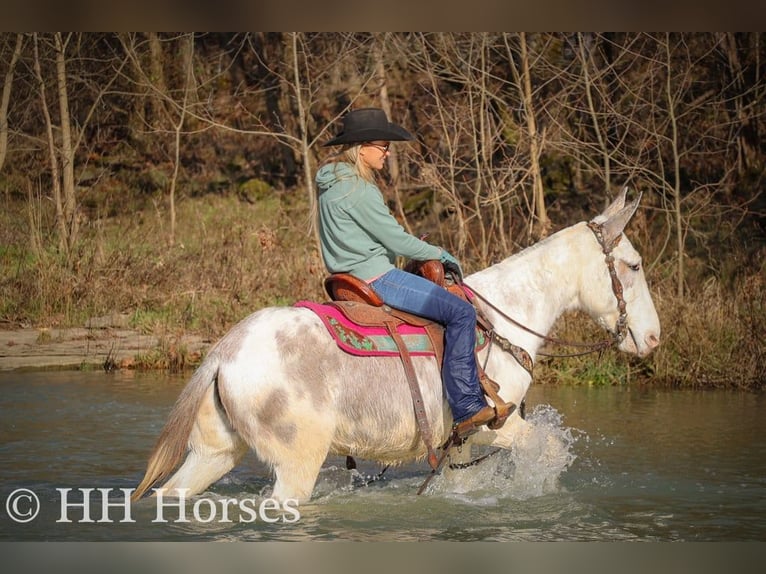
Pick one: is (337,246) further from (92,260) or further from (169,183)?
(169,183)

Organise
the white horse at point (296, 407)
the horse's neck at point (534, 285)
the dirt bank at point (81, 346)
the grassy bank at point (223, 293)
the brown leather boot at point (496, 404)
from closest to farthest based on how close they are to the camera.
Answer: the white horse at point (296, 407)
the brown leather boot at point (496, 404)
the horse's neck at point (534, 285)
the grassy bank at point (223, 293)
the dirt bank at point (81, 346)

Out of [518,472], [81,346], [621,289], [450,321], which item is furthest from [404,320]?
[81,346]

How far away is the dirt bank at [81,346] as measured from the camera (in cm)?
1298

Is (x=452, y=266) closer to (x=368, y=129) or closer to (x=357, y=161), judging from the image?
(x=357, y=161)

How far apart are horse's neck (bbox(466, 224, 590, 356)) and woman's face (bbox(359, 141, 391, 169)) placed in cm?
102

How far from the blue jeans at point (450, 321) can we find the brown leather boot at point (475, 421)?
25mm

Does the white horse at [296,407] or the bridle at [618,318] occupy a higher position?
the bridle at [618,318]

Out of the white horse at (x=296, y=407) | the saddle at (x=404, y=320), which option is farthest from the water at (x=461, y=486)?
the saddle at (x=404, y=320)

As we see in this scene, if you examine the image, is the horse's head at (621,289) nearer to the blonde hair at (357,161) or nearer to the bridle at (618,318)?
the bridle at (618,318)

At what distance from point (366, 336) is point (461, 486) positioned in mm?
1400

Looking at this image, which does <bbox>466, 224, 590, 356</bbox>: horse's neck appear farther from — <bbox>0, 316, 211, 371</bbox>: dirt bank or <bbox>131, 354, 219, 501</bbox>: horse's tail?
<bbox>0, 316, 211, 371</bbox>: dirt bank

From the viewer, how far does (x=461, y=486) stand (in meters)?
7.29

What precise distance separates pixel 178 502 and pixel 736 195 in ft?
43.2
